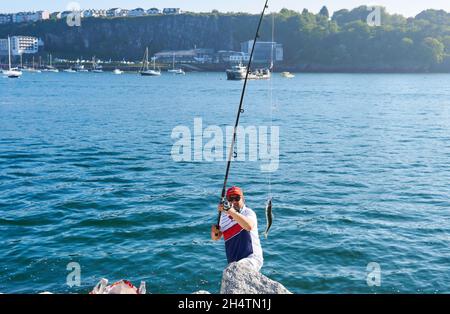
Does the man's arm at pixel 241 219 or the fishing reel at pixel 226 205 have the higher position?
the fishing reel at pixel 226 205

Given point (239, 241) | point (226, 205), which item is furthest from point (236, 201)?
point (239, 241)

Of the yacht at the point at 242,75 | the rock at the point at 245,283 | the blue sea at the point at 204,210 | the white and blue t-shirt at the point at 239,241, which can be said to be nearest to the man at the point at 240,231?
the white and blue t-shirt at the point at 239,241

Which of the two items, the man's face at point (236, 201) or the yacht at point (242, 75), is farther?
the yacht at point (242, 75)

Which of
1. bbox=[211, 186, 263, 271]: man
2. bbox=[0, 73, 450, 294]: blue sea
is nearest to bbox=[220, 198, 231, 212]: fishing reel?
bbox=[211, 186, 263, 271]: man

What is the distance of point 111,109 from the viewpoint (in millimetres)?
60469

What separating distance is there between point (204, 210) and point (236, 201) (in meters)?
10.9

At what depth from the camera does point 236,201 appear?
8062 mm

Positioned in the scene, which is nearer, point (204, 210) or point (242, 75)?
point (204, 210)

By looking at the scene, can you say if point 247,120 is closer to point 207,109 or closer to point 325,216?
point 207,109

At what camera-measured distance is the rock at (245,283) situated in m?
7.59

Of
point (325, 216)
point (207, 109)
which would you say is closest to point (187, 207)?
point (325, 216)

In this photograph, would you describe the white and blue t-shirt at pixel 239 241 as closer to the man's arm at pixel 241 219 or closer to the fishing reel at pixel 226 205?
the man's arm at pixel 241 219

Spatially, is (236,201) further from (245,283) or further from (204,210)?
(204,210)
